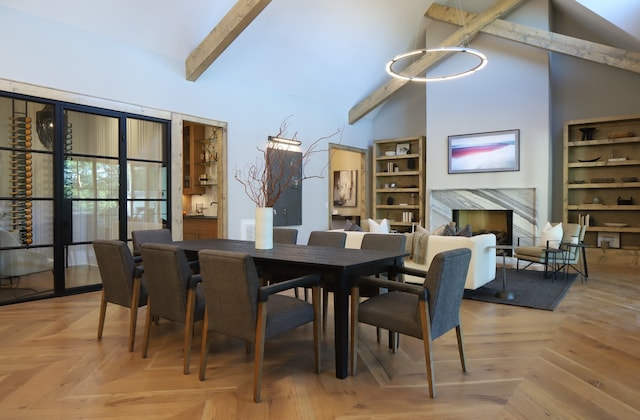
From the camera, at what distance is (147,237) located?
4.00 metres

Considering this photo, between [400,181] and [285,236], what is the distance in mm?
5673

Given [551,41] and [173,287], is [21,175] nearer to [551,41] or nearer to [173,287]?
[173,287]

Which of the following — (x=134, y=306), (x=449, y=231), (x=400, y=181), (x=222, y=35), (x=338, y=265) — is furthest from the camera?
(x=400, y=181)

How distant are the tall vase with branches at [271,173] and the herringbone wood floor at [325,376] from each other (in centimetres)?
93

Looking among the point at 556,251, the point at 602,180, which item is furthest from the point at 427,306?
the point at 602,180

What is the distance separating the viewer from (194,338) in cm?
323

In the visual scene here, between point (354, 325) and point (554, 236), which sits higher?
point (554, 236)

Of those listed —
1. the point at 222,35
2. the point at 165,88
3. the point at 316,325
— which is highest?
the point at 222,35

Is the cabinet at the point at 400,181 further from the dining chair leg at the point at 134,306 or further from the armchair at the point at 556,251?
the dining chair leg at the point at 134,306

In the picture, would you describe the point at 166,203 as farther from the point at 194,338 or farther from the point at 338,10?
the point at 338,10

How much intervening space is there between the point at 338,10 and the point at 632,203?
5775 mm

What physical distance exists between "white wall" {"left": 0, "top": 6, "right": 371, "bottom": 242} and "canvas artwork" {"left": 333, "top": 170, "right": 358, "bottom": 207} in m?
1.81

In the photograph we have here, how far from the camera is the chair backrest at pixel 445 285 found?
227 cm

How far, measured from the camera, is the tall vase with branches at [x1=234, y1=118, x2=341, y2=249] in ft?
10.6
